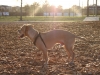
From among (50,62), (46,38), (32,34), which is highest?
(32,34)

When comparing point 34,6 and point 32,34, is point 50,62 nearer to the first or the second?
point 32,34

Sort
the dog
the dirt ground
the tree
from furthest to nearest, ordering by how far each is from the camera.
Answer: the tree → the dog → the dirt ground

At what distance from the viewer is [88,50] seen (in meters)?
10.7

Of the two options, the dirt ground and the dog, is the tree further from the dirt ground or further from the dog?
the dog

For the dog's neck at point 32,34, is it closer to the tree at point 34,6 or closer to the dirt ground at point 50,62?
the dirt ground at point 50,62

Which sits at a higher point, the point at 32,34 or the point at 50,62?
the point at 32,34

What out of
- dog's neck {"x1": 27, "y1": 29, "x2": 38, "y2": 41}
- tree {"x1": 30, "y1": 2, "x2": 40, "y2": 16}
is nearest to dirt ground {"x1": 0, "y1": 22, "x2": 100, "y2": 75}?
dog's neck {"x1": 27, "y1": 29, "x2": 38, "y2": 41}

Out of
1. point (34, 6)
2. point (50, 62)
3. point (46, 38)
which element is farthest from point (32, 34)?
point (34, 6)

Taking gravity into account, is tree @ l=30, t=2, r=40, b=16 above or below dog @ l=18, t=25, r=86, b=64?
above

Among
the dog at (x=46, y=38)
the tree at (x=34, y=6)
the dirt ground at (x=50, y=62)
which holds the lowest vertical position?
the dirt ground at (x=50, y=62)

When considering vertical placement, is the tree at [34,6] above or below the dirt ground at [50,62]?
above

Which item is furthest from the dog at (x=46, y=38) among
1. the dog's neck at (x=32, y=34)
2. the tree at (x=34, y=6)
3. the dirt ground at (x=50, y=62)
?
the tree at (x=34, y=6)

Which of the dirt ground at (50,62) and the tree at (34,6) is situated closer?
the dirt ground at (50,62)

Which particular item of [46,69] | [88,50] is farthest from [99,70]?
[88,50]
